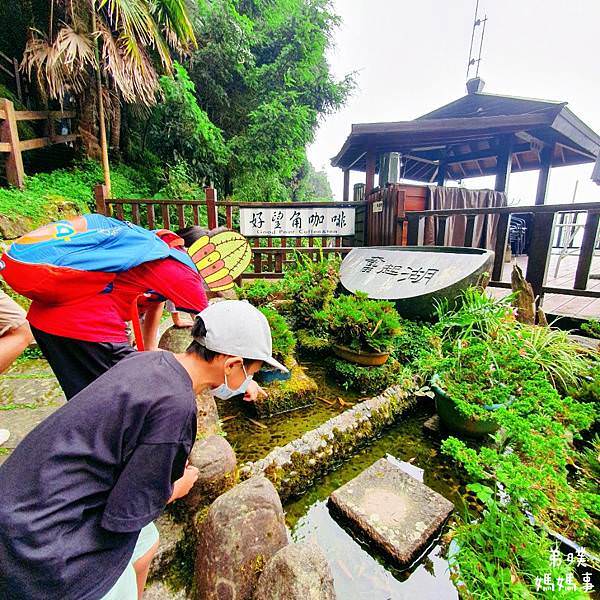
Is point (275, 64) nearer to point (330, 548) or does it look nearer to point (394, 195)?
point (394, 195)

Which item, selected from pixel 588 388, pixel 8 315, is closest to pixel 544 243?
pixel 588 388

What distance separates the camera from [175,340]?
3285 millimetres

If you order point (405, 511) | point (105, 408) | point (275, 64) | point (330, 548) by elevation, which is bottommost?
point (330, 548)

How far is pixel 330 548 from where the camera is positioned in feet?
5.83

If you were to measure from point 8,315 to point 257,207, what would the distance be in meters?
5.28

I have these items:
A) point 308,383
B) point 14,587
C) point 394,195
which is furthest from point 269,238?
point 14,587

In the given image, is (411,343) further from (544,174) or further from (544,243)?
(544,174)

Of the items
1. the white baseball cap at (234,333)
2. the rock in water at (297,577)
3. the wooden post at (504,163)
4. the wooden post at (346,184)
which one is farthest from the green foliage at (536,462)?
the wooden post at (346,184)

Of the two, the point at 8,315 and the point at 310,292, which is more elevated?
the point at 8,315

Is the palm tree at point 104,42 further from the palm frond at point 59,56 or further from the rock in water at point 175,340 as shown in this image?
the rock in water at point 175,340

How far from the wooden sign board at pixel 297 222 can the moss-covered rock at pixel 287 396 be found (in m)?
4.02

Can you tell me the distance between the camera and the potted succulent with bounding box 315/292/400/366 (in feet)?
10.4

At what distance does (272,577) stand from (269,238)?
5.95 m

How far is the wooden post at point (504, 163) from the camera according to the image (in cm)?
750
